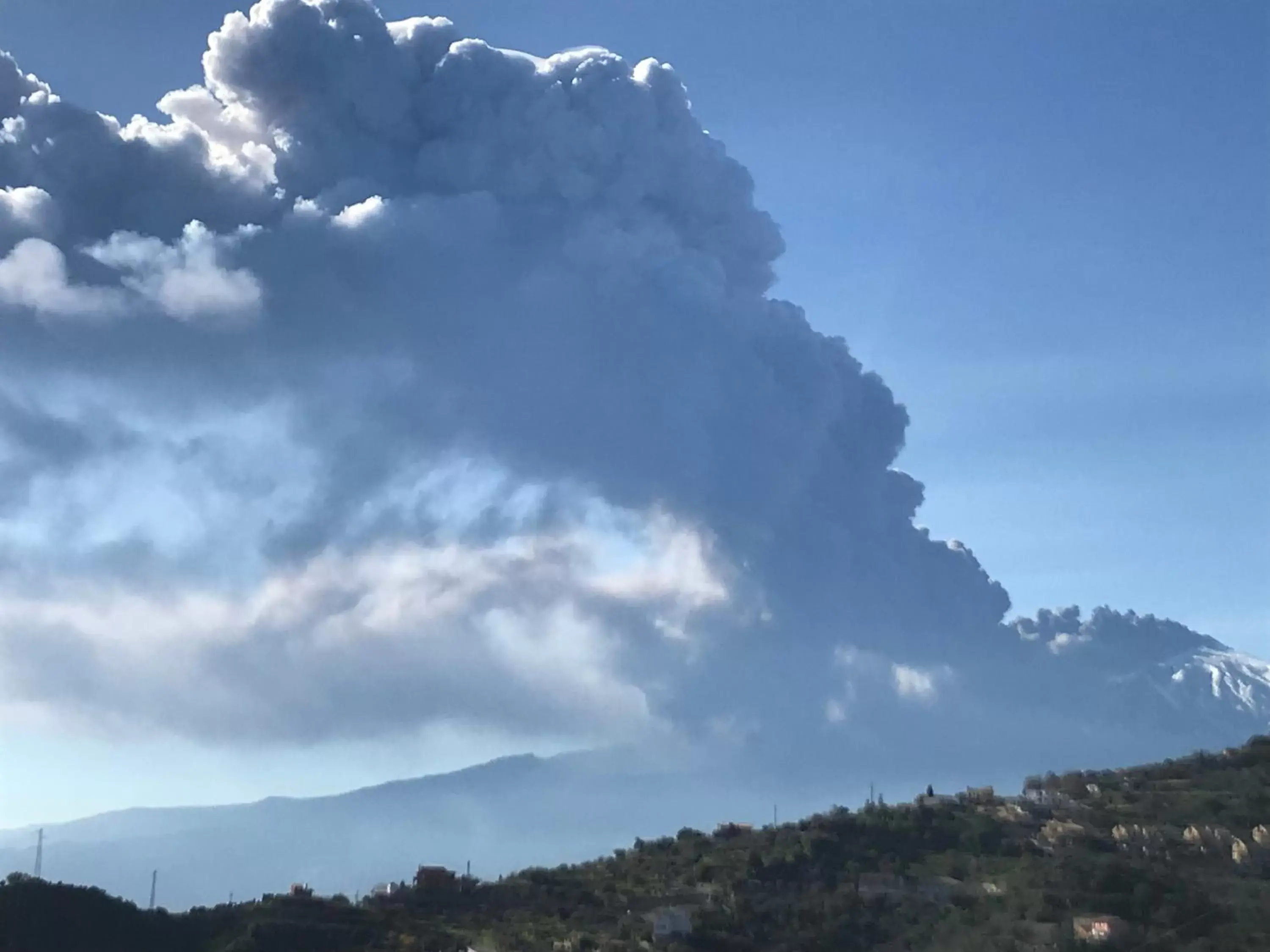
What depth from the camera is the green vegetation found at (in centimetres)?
3828

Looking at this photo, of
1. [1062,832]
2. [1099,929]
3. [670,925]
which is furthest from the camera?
[1062,832]

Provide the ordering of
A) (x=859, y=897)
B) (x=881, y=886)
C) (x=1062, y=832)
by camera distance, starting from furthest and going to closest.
A: (x=1062, y=832) → (x=881, y=886) → (x=859, y=897)

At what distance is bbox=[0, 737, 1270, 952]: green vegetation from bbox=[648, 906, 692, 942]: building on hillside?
334 millimetres

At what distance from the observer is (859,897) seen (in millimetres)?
44219

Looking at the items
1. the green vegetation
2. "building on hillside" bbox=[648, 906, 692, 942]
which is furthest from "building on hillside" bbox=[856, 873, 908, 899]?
"building on hillside" bbox=[648, 906, 692, 942]

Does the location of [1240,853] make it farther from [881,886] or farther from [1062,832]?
[881,886]

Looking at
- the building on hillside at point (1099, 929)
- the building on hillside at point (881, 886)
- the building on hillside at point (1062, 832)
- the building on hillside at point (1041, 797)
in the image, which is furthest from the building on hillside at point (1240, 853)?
the building on hillside at point (1041, 797)

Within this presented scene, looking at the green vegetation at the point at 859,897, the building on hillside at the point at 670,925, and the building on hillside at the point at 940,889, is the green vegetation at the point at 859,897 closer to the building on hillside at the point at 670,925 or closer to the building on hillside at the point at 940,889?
the building on hillside at the point at 940,889

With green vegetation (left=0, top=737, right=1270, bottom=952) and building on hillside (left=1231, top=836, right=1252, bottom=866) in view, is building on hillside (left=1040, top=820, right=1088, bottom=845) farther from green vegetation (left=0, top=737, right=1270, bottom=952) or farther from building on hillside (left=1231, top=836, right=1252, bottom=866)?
building on hillside (left=1231, top=836, right=1252, bottom=866)

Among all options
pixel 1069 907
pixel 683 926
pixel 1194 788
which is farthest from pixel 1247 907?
pixel 1194 788

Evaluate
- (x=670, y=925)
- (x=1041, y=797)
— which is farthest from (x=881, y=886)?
(x=1041, y=797)

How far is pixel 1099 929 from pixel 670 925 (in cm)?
1261

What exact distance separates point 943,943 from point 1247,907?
308 inches

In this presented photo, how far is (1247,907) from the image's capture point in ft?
120
